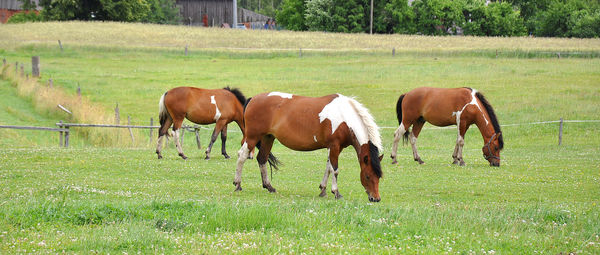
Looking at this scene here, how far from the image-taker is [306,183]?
13773 mm

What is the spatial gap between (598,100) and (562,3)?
57272mm

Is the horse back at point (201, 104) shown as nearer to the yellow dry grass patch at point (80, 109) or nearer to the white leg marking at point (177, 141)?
the white leg marking at point (177, 141)

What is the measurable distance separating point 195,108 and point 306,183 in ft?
19.3

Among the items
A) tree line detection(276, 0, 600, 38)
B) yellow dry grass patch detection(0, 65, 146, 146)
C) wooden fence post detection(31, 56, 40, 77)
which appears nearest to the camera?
yellow dry grass patch detection(0, 65, 146, 146)

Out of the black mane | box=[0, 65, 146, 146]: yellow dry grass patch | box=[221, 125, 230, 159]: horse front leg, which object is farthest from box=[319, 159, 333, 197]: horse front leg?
box=[0, 65, 146, 146]: yellow dry grass patch

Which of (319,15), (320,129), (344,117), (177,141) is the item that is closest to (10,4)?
(319,15)

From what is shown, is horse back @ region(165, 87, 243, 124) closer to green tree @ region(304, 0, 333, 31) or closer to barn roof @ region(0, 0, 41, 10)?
green tree @ region(304, 0, 333, 31)

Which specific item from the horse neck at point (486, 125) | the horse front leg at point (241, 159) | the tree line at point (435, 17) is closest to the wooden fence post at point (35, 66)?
the horse neck at point (486, 125)

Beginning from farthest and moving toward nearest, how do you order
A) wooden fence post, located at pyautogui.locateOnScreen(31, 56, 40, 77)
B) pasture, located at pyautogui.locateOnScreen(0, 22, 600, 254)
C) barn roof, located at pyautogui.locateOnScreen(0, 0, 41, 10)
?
barn roof, located at pyautogui.locateOnScreen(0, 0, 41, 10) → wooden fence post, located at pyautogui.locateOnScreen(31, 56, 40, 77) → pasture, located at pyautogui.locateOnScreen(0, 22, 600, 254)

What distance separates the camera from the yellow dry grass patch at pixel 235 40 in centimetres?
5938

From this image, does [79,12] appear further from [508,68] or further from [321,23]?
[508,68]

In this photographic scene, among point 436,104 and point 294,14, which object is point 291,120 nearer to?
point 436,104

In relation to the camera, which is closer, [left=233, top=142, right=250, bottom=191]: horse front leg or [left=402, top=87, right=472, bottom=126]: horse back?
[left=233, top=142, right=250, bottom=191]: horse front leg

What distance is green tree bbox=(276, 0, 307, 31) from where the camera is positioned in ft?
300
